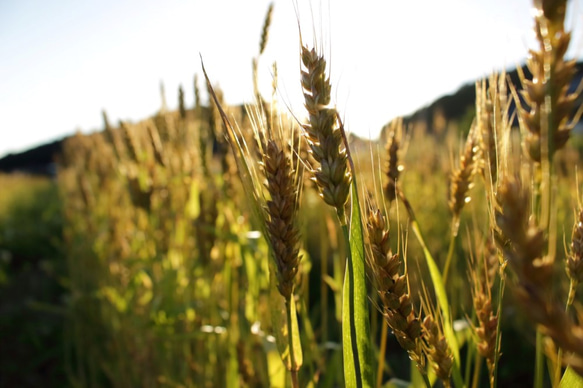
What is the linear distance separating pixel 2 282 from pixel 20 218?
305 centimetres

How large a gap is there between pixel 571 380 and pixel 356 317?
32 centimetres

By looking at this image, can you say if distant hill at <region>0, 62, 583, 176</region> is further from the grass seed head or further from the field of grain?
the grass seed head

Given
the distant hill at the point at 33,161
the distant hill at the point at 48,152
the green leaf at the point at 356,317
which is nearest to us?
the green leaf at the point at 356,317

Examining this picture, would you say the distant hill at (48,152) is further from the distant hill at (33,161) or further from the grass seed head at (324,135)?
the grass seed head at (324,135)

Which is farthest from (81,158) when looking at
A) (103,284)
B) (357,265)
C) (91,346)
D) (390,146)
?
(357,265)

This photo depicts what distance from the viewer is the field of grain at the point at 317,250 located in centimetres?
58

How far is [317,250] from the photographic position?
445 centimetres

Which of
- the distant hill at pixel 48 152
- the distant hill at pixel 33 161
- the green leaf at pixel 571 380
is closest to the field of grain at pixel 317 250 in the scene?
the green leaf at pixel 571 380

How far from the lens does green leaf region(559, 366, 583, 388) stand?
64 cm

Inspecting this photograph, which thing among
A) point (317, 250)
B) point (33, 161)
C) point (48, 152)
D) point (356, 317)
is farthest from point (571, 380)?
point (33, 161)

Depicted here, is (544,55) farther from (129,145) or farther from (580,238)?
(129,145)

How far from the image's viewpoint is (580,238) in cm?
65

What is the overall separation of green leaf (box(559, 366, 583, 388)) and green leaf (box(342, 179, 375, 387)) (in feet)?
0.94

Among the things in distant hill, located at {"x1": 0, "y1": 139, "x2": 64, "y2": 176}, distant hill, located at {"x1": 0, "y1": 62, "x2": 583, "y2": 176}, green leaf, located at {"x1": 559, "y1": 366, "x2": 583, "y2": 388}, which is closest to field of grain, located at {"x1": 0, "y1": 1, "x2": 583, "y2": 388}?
green leaf, located at {"x1": 559, "y1": 366, "x2": 583, "y2": 388}
